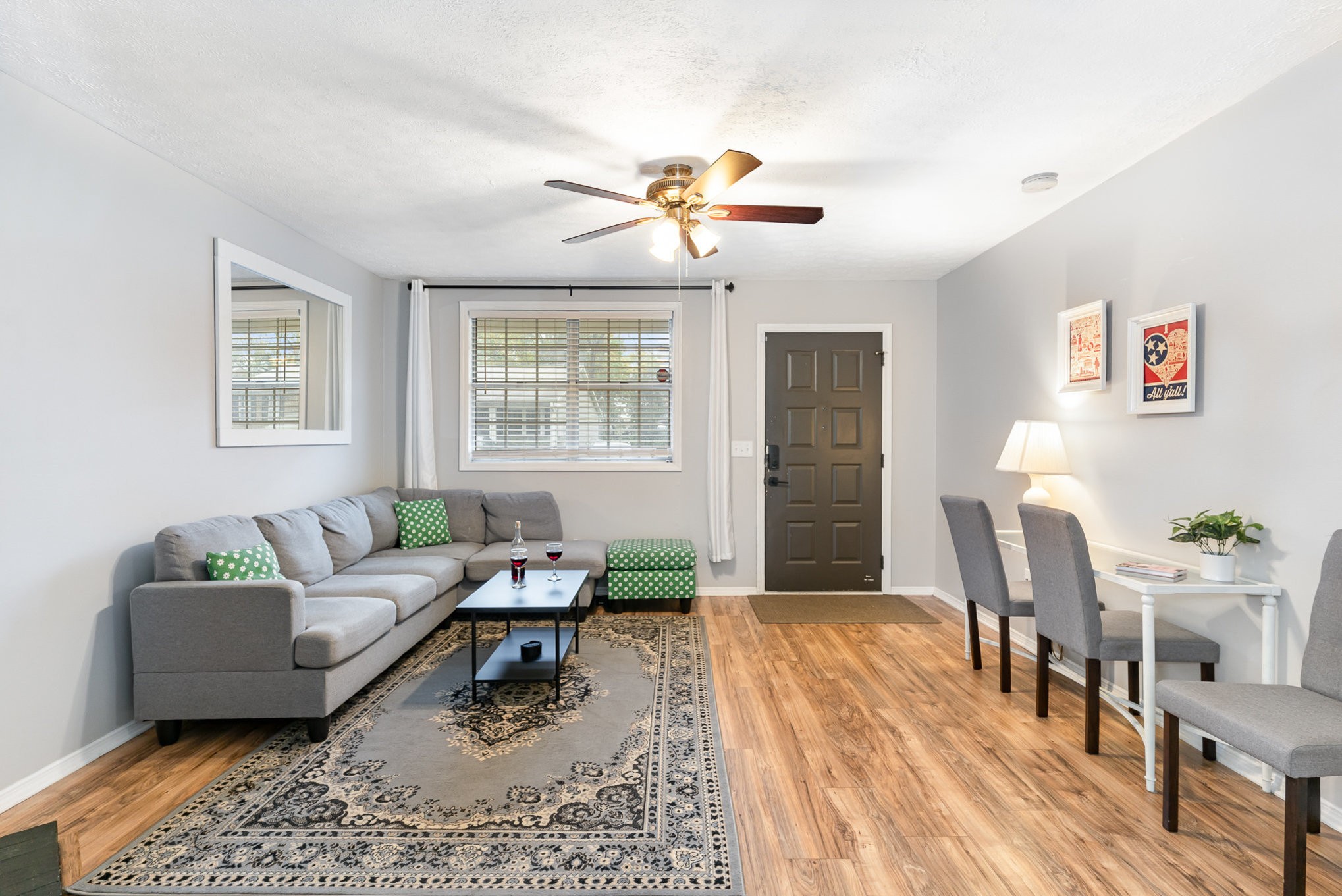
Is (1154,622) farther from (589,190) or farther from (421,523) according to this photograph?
(421,523)

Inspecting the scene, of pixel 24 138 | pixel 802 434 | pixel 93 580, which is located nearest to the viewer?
pixel 24 138

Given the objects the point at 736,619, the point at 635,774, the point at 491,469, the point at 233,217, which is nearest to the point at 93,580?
the point at 233,217

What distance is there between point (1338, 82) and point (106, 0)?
3.80 metres

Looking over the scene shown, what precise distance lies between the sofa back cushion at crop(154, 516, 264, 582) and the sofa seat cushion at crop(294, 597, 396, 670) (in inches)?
17.4

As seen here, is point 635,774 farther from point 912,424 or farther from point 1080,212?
point 912,424

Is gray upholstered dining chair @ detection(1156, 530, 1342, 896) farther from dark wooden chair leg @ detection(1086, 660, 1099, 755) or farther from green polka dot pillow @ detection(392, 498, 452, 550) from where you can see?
green polka dot pillow @ detection(392, 498, 452, 550)

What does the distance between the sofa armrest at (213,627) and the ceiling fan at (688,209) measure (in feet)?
6.68

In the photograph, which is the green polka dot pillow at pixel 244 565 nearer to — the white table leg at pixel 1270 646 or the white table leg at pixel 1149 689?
the white table leg at pixel 1149 689

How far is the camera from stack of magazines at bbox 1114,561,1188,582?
8.04 ft

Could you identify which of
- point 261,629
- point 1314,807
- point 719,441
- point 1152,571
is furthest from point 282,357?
point 1314,807

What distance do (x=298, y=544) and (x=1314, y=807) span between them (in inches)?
Answer: 167

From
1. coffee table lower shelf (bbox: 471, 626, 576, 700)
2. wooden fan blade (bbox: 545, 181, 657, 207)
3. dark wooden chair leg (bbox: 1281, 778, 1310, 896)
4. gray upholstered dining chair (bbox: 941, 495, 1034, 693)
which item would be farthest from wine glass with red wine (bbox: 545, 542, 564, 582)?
dark wooden chair leg (bbox: 1281, 778, 1310, 896)

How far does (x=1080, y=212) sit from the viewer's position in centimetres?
339

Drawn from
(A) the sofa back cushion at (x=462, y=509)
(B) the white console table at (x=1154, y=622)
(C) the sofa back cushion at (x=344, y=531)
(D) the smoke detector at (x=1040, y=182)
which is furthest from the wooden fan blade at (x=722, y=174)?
(A) the sofa back cushion at (x=462, y=509)
